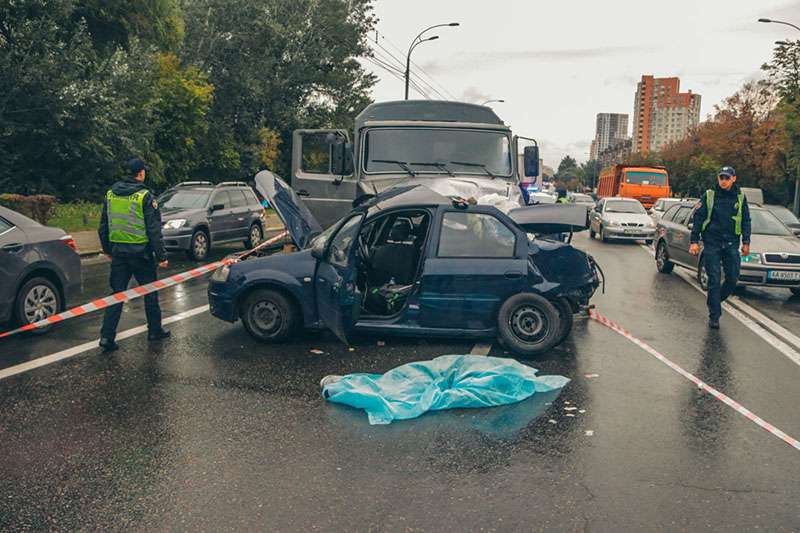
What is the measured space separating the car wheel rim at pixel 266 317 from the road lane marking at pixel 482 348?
201cm

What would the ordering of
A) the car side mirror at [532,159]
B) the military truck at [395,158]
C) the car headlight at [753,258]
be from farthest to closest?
the car headlight at [753,258] → the car side mirror at [532,159] → the military truck at [395,158]

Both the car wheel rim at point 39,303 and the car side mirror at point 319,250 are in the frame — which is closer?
the car side mirror at point 319,250

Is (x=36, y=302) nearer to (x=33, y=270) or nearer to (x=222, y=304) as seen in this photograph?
(x=33, y=270)

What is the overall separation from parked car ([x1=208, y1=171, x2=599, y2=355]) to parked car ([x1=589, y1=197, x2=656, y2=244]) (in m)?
14.4

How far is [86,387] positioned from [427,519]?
3550 millimetres

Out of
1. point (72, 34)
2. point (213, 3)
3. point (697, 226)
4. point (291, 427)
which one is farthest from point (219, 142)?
point (291, 427)

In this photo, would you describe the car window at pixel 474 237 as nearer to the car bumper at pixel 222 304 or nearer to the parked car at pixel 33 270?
the car bumper at pixel 222 304

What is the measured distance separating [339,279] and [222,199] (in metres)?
10.5

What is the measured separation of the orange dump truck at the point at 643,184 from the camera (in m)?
36.8

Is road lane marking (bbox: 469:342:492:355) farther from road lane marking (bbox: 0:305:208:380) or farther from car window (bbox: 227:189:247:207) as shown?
car window (bbox: 227:189:247:207)

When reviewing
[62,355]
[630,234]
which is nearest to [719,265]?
[62,355]

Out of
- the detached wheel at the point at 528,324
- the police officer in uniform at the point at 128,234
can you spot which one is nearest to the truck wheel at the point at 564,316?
the detached wheel at the point at 528,324

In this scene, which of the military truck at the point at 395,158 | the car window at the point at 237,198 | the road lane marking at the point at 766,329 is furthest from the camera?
the car window at the point at 237,198

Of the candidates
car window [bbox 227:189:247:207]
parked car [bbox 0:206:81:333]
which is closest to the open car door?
parked car [bbox 0:206:81:333]
